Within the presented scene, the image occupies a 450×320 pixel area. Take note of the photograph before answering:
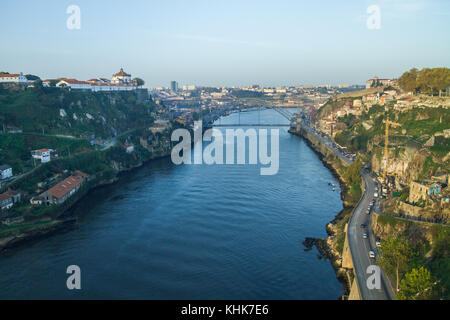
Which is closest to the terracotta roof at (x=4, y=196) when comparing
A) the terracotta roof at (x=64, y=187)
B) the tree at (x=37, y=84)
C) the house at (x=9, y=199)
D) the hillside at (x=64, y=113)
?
the house at (x=9, y=199)

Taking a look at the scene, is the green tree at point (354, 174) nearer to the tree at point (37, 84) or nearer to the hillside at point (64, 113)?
the hillside at point (64, 113)

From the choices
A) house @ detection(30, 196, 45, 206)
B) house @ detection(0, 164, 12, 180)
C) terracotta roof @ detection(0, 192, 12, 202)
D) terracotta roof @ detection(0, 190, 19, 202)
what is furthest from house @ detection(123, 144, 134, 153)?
terracotta roof @ detection(0, 192, 12, 202)

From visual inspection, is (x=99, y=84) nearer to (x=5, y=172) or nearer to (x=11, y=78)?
(x=11, y=78)

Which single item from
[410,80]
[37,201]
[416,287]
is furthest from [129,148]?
[410,80]

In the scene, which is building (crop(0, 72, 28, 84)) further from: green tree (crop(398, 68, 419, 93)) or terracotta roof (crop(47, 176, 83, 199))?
green tree (crop(398, 68, 419, 93))

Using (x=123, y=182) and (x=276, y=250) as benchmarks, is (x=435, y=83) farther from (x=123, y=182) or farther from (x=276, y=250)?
(x=123, y=182)
